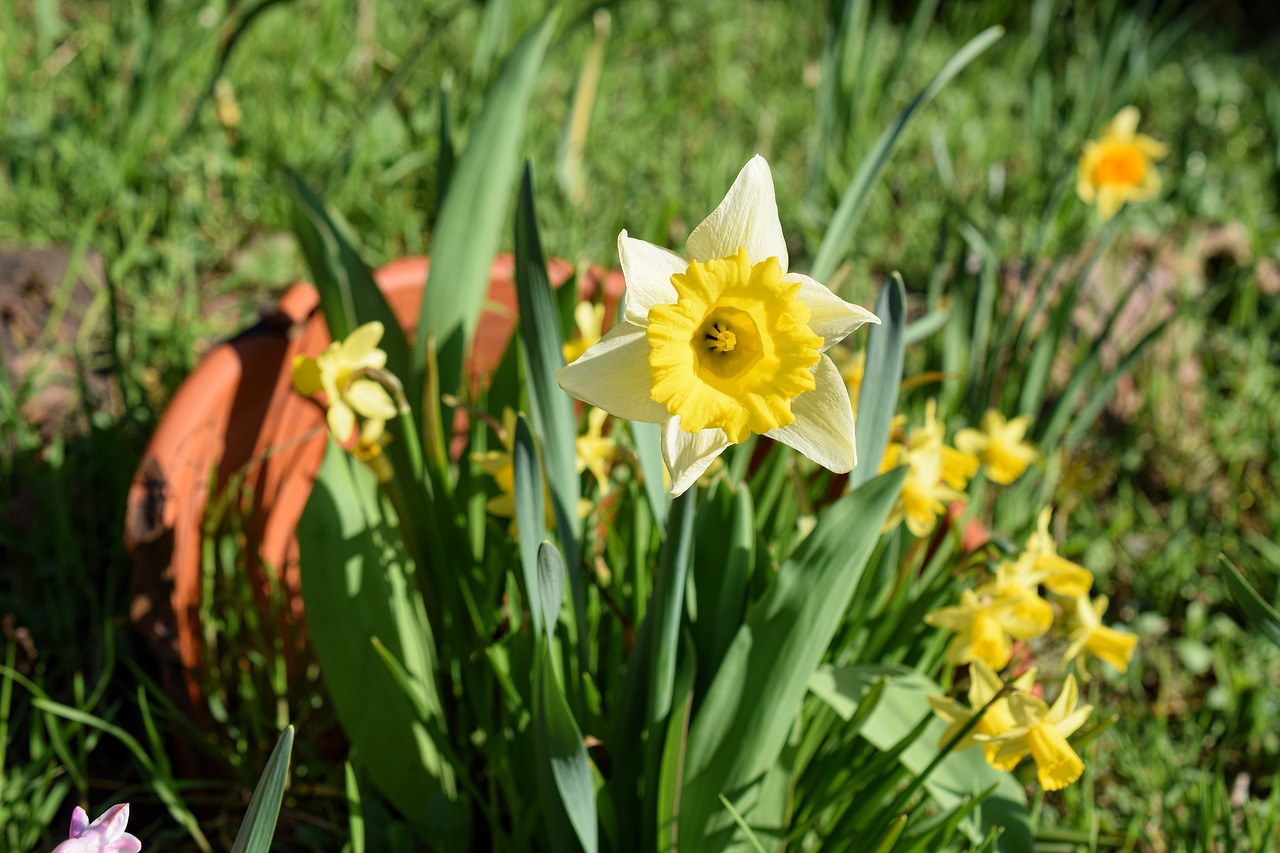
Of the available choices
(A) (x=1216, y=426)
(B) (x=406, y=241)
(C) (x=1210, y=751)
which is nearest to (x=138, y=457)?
(B) (x=406, y=241)

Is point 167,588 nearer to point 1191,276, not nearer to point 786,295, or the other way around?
point 786,295

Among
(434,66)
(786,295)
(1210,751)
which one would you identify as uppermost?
(786,295)

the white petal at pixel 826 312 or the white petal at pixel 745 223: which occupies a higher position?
the white petal at pixel 745 223

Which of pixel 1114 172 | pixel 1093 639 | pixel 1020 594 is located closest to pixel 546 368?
pixel 1020 594

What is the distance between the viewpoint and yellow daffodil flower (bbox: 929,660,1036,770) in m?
0.98

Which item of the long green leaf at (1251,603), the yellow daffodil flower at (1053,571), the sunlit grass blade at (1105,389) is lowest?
the sunlit grass blade at (1105,389)

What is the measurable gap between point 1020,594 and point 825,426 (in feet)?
1.39

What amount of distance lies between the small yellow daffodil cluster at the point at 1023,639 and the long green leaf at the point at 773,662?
15 centimetres

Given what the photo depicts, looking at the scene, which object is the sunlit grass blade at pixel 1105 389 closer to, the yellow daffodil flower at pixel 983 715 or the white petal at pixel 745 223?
the yellow daffodil flower at pixel 983 715

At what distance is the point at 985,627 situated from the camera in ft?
3.45

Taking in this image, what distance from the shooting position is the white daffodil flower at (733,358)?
0.72m

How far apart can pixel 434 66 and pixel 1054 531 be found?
6.07ft

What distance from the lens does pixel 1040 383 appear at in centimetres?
173

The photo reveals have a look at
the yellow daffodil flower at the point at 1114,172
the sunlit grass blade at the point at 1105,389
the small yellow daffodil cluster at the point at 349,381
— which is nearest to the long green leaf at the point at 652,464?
the small yellow daffodil cluster at the point at 349,381
